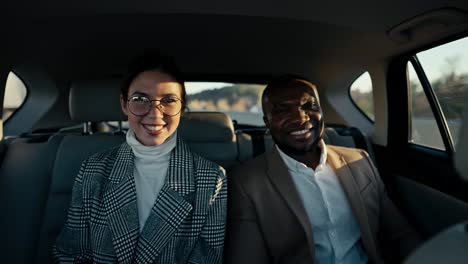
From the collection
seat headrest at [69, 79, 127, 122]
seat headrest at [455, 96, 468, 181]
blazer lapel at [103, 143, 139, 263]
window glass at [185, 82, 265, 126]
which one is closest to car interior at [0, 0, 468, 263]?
seat headrest at [69, 79, 127, 122]

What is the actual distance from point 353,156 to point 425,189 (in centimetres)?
62

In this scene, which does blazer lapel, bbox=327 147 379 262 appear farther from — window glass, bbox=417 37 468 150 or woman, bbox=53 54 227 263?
window glass, bbox=417 37 468 150

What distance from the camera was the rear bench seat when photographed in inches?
82.0

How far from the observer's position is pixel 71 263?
1.73 meters

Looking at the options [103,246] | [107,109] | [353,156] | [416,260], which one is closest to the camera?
[416,260]

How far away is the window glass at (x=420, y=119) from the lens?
104 inches

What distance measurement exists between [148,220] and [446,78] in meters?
1.82

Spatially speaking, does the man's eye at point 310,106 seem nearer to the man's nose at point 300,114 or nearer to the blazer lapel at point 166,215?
the man's nose at point 300,114

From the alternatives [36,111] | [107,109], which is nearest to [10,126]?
[36,111]

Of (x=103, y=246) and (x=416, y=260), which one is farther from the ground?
(x=416, y=260)

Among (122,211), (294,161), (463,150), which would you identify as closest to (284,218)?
(294,161)

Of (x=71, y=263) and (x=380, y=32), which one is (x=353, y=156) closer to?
(x=380, y=32)

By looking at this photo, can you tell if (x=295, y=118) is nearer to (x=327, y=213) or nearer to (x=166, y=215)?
(x=327, y=213)

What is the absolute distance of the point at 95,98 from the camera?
2322mm
